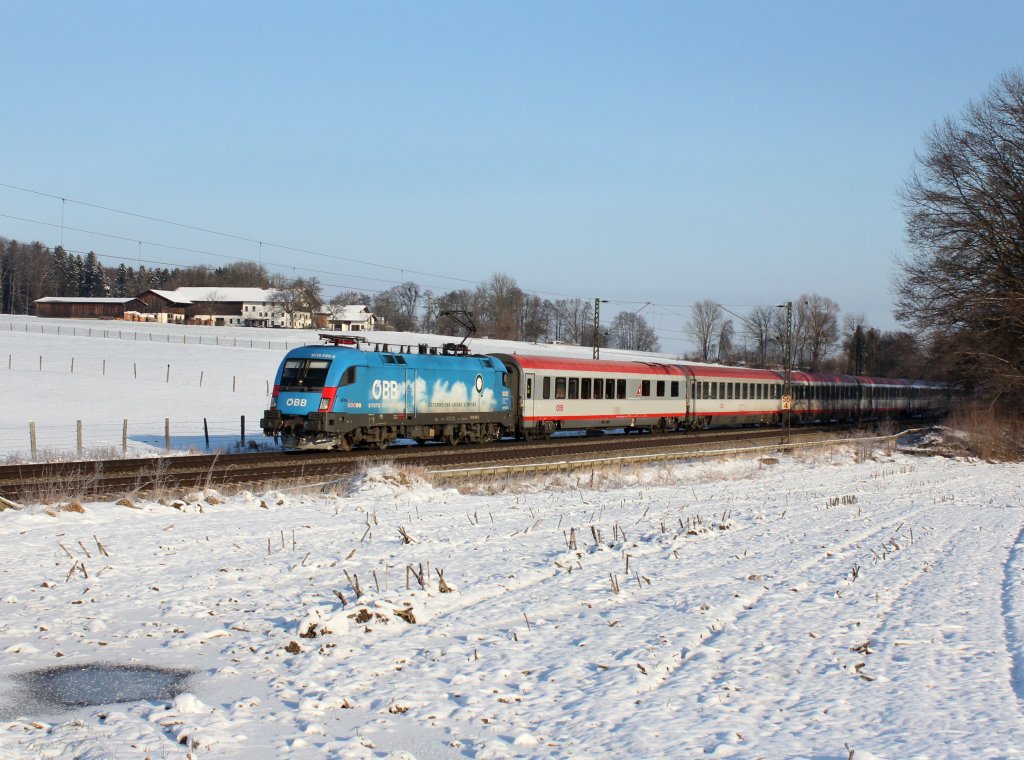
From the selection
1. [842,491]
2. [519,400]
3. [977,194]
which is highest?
[977,194]

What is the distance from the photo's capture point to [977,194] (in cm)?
3662

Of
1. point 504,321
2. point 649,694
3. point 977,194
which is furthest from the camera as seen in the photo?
point 504,321

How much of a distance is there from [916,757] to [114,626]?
253 inches

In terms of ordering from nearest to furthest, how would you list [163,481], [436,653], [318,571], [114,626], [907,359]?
[436,653] < [114,626] < [318,571] < [163,481] < [907,359]

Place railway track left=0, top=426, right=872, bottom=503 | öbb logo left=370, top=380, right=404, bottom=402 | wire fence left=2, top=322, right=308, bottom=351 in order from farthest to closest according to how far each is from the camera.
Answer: wire fence left=2, top=322, right=308, bottom=351, öbb logo left=370, top=380, right=404, bottom=402, railway track left=0, top=426, right=872, bottom=503

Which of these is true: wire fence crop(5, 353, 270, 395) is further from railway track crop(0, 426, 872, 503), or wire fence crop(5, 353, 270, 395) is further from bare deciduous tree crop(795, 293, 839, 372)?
bare deciduous tree crop(795, 293, 839, 372)

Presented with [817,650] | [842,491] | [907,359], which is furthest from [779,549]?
[907,359]

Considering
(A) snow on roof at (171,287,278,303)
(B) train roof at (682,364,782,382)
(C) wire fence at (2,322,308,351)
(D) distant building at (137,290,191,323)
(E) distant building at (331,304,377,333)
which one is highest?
(A) snow on roof at (171,287,278,303)

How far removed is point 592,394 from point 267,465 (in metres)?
16.2

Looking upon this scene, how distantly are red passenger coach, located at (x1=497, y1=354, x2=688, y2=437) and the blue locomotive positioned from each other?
1379mm

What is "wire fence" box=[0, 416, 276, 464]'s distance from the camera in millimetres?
24922

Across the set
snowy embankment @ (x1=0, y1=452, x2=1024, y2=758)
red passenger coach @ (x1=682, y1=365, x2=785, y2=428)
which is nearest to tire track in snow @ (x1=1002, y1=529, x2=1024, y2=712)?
snowy embankment @ (x1=0, y1=452, x2=1024, y2=758)

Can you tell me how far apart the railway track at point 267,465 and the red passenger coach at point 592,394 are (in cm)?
130

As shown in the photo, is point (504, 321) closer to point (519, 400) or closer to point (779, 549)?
point (519, 400)
